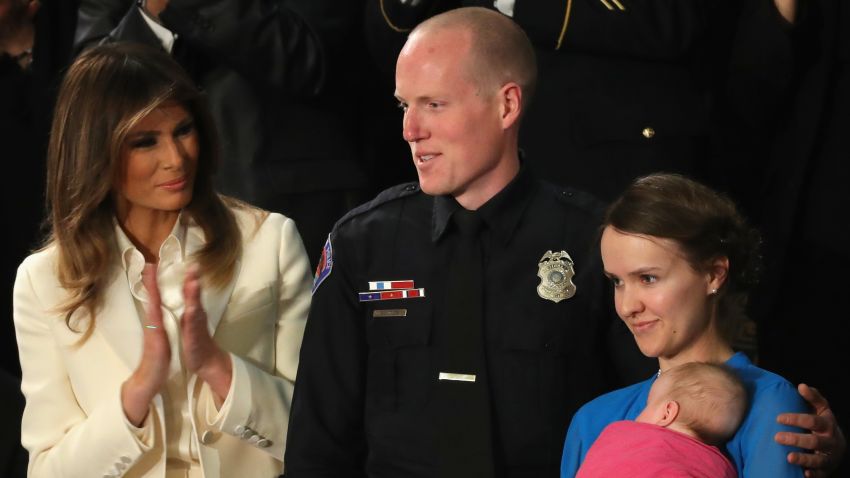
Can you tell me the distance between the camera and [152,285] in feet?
9.91

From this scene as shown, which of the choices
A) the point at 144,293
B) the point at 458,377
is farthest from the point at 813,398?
the point at 144,293

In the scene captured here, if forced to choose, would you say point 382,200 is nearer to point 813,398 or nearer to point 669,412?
point 669,412

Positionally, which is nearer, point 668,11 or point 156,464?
point 156,464

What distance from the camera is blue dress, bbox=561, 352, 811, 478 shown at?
100 inches

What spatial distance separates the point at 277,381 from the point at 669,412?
3.56 feet

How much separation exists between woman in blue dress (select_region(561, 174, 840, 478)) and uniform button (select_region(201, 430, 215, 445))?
88cm

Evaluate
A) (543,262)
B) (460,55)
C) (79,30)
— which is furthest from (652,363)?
(79,30)

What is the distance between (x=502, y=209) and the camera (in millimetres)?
2996

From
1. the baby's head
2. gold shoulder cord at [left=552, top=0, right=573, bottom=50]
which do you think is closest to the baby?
the baby's head

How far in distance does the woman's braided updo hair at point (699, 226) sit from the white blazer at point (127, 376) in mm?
930

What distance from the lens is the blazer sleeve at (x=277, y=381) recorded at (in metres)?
3.19

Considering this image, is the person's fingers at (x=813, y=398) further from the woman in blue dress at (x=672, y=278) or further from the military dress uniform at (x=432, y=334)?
the military dress uniform at (x=432, y=334)

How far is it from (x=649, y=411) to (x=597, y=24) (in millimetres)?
1272

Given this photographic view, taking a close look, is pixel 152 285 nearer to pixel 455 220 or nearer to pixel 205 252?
pixel 205 252
